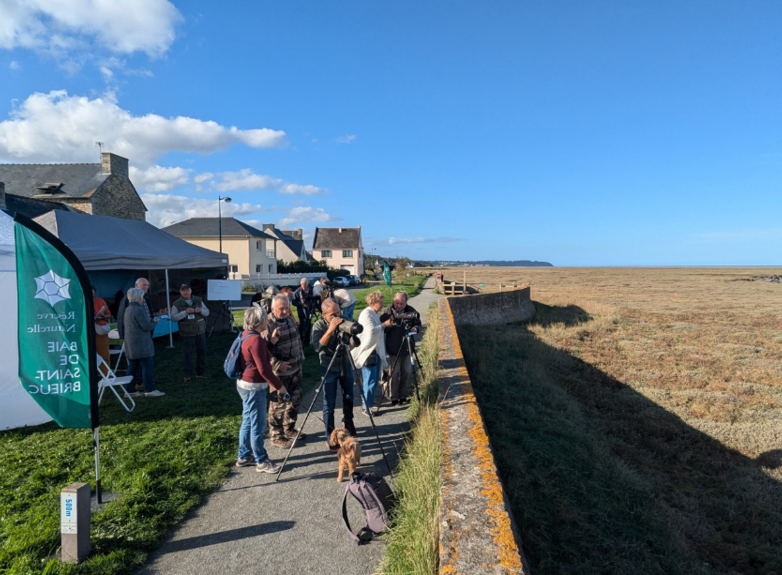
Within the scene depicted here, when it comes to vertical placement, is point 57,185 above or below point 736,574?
above

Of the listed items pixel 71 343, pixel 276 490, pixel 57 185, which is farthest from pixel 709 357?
pixel 57 185

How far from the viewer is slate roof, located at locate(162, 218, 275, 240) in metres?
41.8

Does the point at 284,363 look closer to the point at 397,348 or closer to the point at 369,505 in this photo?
the point at 369,505

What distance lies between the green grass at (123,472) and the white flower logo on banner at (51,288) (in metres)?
1.76

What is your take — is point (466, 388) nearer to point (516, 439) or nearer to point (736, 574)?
point (516, 439)

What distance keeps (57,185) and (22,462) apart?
90.2ft

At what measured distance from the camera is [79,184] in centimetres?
2697

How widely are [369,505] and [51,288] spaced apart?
132 inches

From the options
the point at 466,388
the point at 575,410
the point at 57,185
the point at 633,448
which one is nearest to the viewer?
the point at 466,388

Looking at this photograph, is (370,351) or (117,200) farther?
(117,200)

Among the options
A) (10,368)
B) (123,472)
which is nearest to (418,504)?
(123,472)

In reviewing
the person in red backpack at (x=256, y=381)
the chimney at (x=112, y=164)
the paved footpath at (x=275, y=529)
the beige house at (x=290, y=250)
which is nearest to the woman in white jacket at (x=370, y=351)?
the paved footpath at (x=275, y=529)

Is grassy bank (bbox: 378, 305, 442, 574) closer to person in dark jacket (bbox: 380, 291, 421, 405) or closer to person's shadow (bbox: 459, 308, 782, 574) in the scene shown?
person's shadow (bbox: 459, 308, 782, 574)

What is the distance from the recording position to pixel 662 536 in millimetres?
4895
